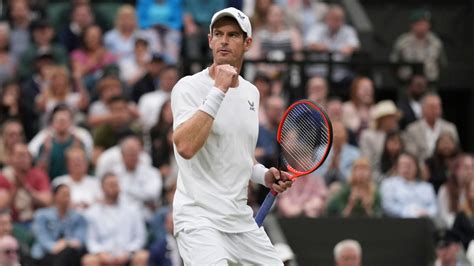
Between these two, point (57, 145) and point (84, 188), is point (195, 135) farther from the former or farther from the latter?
point (57, 145)

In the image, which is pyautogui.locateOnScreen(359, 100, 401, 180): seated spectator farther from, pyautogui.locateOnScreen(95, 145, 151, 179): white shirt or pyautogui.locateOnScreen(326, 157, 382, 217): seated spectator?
pyautogui.locateOnScreen(95, 145, 151, 179): white shirt

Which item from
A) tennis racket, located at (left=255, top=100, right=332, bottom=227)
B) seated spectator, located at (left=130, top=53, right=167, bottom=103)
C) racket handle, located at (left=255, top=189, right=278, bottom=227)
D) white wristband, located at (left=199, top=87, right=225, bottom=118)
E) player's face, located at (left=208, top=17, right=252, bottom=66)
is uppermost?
player's face, located at (left=208, top=17, right=252, bottom=66)

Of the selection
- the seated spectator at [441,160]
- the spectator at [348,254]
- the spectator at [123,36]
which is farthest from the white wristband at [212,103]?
the spectator at [123,36]

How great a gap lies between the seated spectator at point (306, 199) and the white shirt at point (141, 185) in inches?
50.1

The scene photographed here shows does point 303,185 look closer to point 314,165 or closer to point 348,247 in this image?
point 348,247

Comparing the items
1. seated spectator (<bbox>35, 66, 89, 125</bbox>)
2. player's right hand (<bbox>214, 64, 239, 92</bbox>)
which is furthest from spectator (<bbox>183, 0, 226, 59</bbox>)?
player's right hand (<bbox>214, 64, 239, 92</bbox>)

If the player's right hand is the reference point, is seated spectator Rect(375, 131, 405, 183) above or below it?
below

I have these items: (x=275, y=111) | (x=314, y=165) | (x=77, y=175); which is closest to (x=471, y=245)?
(x=275, y=111)

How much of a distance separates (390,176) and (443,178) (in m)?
0.96

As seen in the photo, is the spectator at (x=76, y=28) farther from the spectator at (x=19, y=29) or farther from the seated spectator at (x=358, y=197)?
the seated spectator at (x=358, y=197)

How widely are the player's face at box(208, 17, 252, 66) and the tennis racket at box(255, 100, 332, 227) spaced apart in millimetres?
542

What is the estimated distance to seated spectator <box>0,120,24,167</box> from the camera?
14.7 metres

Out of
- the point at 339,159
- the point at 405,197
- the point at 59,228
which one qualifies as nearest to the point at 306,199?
the point at 339,159

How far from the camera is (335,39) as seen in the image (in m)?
17.4
